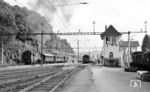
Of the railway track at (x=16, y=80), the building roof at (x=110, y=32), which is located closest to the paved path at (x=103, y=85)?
the railway track at (x=16, y=80)

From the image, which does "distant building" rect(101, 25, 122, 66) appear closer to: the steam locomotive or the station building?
the station building

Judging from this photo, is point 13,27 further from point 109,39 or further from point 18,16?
point 18,16

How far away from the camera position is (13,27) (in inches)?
2852

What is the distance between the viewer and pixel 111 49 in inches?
3115

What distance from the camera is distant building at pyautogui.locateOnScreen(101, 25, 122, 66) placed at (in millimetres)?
77562

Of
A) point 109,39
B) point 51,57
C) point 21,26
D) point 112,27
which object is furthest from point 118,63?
point 21,26

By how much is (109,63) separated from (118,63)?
8.49 feet

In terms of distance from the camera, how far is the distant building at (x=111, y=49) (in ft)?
254

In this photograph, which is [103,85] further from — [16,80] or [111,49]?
[111,49]

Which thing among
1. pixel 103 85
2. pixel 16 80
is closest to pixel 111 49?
pixel 16 80

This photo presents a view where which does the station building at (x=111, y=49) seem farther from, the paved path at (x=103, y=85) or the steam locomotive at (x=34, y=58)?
the paved path at (x=103, y=85)

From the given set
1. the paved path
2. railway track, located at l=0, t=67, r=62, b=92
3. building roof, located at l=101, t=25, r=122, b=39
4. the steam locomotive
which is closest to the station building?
building roof, located at l=101, t=25, r=122, b=39

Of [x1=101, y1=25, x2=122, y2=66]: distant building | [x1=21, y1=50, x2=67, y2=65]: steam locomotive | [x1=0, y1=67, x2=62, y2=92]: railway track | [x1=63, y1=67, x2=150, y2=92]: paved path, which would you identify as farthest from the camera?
[x1=101, y1=25, x2=122, y2=66]: distant building

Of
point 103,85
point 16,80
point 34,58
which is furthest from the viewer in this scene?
point 34,58
